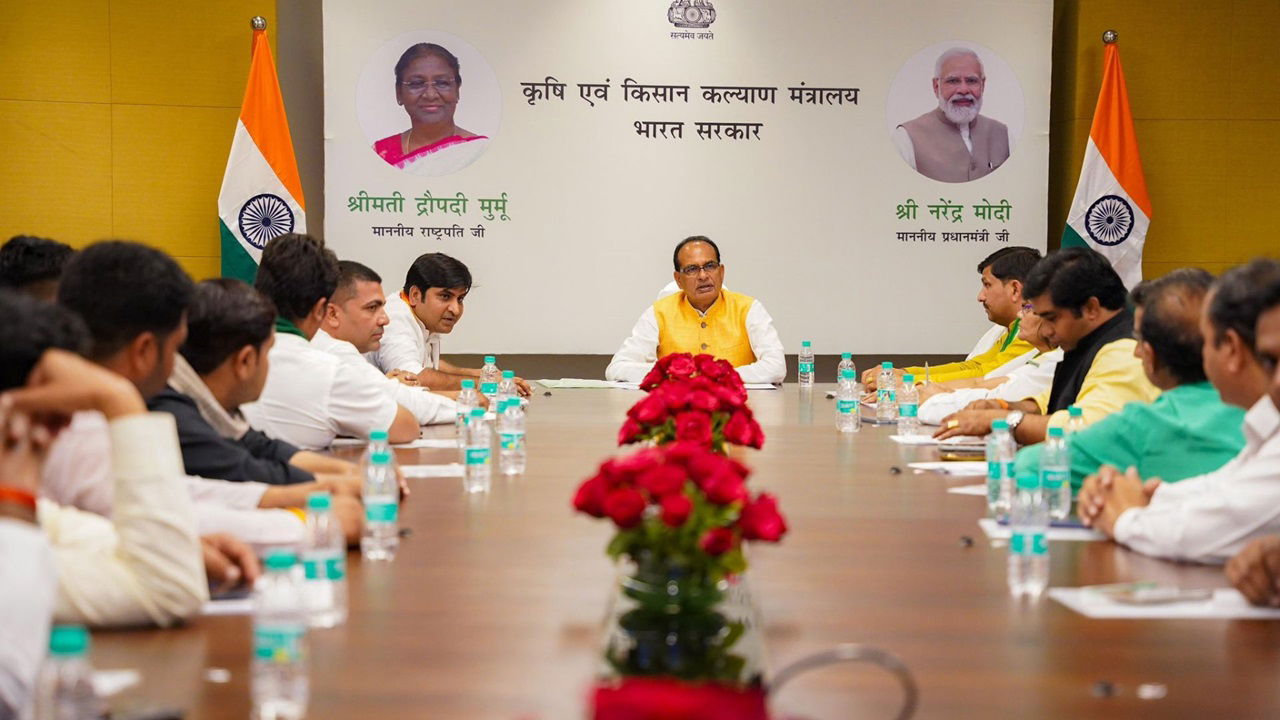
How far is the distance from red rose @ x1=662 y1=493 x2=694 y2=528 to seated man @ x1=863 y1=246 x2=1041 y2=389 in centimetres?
451

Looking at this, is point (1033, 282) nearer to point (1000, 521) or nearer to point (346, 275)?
point (1000, 521)

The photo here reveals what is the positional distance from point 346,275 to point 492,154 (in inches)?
109

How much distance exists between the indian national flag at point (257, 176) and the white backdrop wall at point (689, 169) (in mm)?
320

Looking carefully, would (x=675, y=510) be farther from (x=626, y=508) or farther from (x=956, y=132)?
(x=956, y=132)

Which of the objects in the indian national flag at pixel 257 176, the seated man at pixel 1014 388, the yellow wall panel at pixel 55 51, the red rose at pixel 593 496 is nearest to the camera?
the red rose at pixel 593 496

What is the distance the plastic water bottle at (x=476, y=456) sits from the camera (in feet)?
10.6

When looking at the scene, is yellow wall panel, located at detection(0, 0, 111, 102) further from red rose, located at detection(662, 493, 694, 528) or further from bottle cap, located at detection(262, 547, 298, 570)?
red rose, located at detection(662, 493, 694, 528)

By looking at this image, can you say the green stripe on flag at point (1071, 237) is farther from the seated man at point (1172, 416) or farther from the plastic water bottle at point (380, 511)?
the plastic water bottle at point (380, 511)

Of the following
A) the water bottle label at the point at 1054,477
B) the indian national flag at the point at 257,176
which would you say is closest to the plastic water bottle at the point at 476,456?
the water bottle label at the point at 1054,477

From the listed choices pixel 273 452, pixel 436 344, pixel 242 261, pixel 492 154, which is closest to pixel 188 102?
pixel 242 261

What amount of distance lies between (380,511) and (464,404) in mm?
1968

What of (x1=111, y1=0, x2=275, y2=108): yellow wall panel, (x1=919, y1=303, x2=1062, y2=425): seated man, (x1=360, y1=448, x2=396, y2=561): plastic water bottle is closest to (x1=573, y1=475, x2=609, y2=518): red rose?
(x1=360, y1=448, x2=396, y2=561): plastic water bottle

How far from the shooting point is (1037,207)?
767cm

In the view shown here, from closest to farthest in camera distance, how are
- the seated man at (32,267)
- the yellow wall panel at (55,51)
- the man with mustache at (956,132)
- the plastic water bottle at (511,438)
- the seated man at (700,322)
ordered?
the plastic water bottle at (511,438) < the seated man at (32,267) < the seated man at (700,322) < the yellow wall panel at (55,51) < the man with mustache at (956,132)
